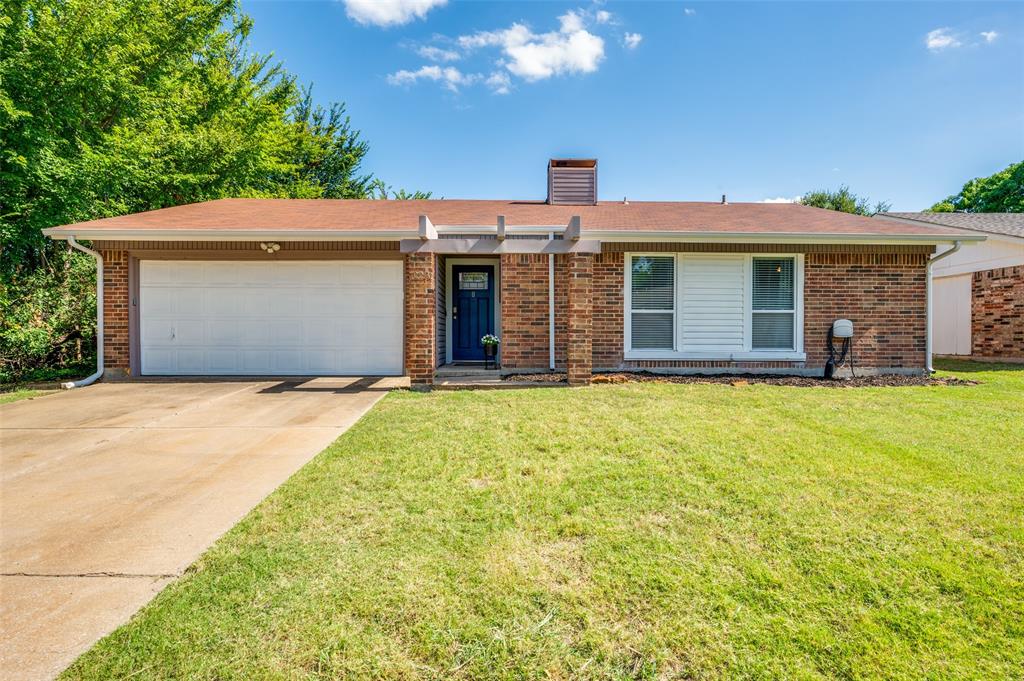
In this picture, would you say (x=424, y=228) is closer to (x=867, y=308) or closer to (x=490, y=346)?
(x=490, y=346)

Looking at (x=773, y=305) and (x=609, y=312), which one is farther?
(x=773, y=305)

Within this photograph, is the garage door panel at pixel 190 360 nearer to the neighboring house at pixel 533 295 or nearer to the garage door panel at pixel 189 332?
the neighboring house at pixel 533 295

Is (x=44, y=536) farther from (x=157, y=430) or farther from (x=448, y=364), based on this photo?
(x=448, y=364)

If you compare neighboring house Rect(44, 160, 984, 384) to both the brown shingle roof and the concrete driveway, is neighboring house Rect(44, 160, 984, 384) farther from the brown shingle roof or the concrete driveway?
the concrete driveway

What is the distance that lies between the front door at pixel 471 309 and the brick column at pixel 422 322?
10.5 ft

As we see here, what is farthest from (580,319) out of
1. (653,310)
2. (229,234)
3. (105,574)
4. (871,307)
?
(229,234)

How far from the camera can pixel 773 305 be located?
8.57 m

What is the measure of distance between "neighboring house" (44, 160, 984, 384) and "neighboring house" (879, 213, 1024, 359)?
15.5ft

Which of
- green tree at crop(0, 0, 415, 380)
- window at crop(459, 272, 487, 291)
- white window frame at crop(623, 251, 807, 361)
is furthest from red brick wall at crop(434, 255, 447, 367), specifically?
green tree at crop(0, 0, 415, 380)

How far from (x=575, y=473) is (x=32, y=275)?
40.9 feet

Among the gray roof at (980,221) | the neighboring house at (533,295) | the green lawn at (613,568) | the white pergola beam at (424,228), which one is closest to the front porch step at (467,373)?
the neighboring house at (533,295)

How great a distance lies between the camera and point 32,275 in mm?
9617

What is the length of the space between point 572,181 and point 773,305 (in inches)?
238

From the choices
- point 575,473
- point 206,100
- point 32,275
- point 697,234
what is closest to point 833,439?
point 575,473
